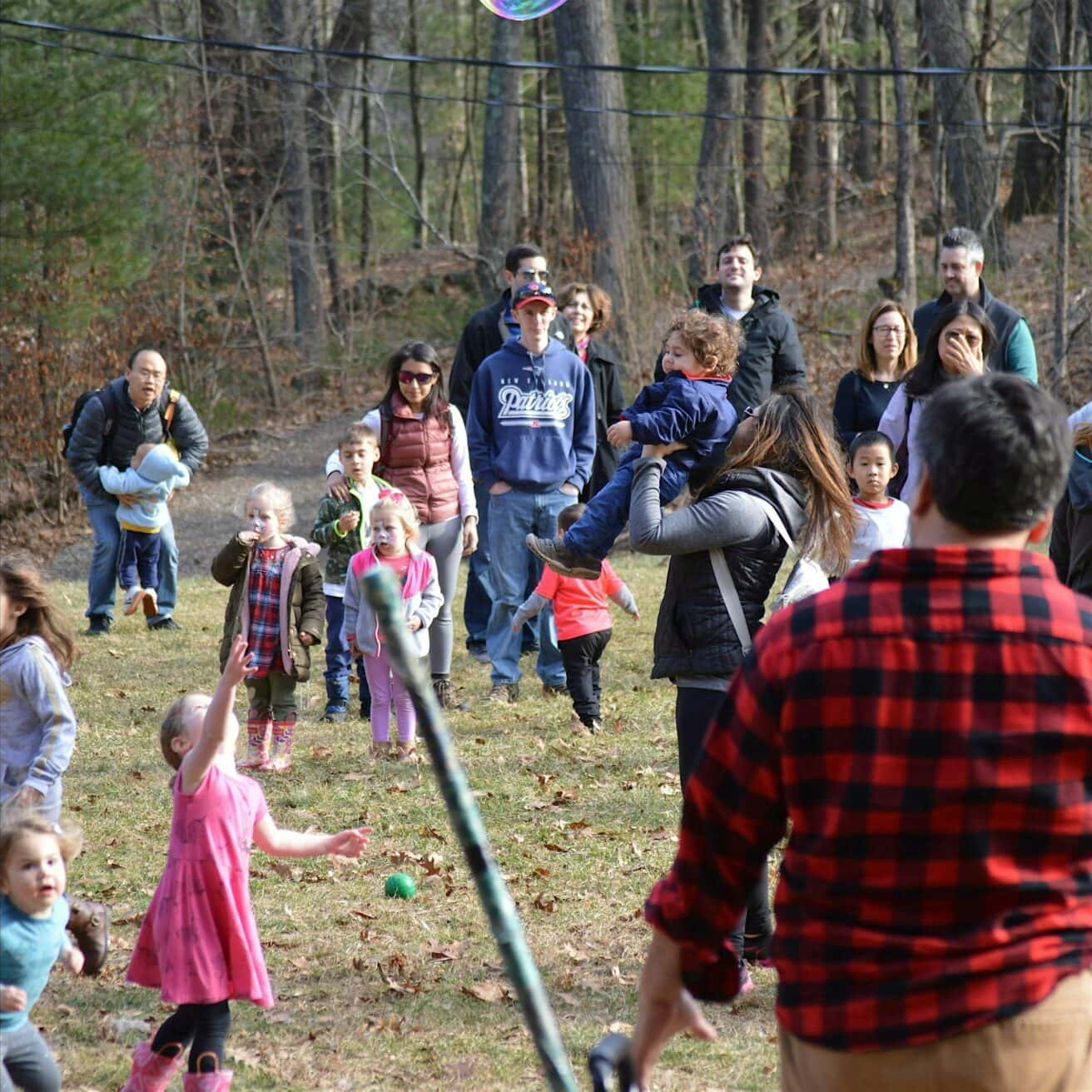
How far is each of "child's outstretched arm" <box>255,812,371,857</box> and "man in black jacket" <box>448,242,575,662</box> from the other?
5056 millimetres

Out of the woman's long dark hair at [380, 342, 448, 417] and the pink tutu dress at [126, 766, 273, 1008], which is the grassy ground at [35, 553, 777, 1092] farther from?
the woman's long dark hair at [380, 342, 448, 417]

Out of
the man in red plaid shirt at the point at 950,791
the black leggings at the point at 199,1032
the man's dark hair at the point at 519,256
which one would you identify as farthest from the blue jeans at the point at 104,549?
the man in red plaid shirt at the point at 950,791

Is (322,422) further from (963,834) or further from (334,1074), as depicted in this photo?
(963,834)

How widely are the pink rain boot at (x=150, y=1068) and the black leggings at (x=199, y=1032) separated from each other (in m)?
0.04

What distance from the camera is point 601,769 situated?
8031 millimetres

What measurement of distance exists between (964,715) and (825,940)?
15.4 inches

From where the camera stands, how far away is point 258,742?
26.6 feet

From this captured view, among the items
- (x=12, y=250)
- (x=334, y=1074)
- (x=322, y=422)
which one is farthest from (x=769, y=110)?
(x=334, y=1074)

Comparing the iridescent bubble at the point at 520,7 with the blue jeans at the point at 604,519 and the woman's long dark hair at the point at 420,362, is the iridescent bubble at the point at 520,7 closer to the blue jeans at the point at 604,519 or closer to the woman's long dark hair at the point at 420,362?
the woman's long dark hair at the point at 420,362

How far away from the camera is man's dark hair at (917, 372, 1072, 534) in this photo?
2.36m

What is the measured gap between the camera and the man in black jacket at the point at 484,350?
9.46 meters

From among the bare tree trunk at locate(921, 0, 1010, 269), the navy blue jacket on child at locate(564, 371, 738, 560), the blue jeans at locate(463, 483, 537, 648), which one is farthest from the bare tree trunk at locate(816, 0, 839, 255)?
the navy blue jacket on child at locate(564, 371, 738, 560)

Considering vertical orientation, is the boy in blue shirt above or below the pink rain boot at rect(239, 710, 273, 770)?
above

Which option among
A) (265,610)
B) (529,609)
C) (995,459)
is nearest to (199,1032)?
(995,459)
